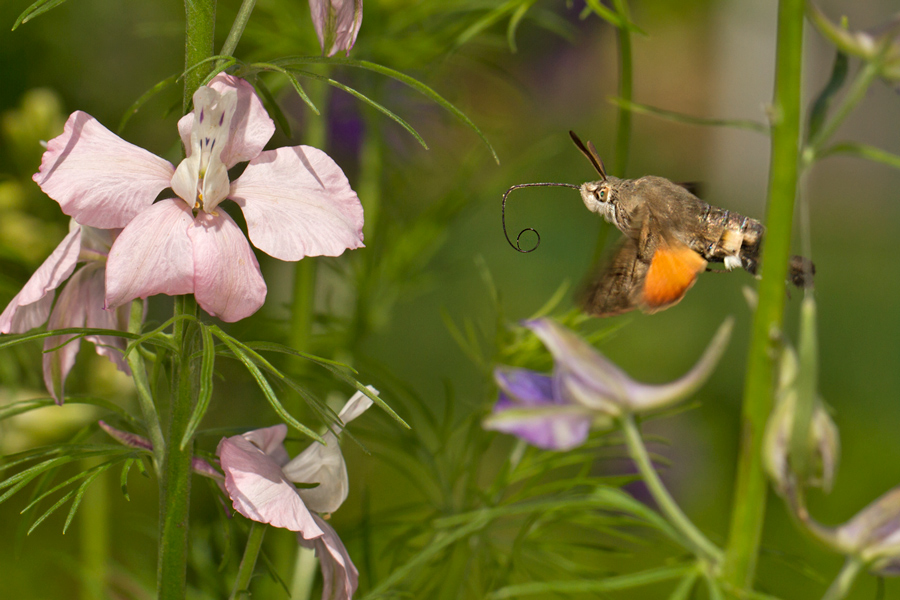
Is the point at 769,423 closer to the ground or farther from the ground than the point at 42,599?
farther from the ground

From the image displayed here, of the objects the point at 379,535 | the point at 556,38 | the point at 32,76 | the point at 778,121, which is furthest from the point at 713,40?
the point at 778,121

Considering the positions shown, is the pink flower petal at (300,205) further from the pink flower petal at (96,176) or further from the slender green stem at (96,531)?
the slender green stem at (96,531)

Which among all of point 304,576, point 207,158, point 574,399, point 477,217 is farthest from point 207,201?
point 477,217

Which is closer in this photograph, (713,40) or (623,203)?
(623,203)


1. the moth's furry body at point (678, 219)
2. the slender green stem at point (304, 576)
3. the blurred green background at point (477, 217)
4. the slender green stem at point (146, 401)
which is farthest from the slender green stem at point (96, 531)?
the moth's furry body at point (678, 219)

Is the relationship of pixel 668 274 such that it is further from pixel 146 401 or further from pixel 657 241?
pixel 146 401

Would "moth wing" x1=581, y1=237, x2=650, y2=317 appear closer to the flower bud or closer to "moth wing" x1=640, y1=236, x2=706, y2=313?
"moth wing" x1=640, y1=236, x2=706, y2=313

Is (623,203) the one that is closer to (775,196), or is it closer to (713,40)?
(775,196)

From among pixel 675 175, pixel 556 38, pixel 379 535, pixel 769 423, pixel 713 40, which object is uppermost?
pixel 713 40
